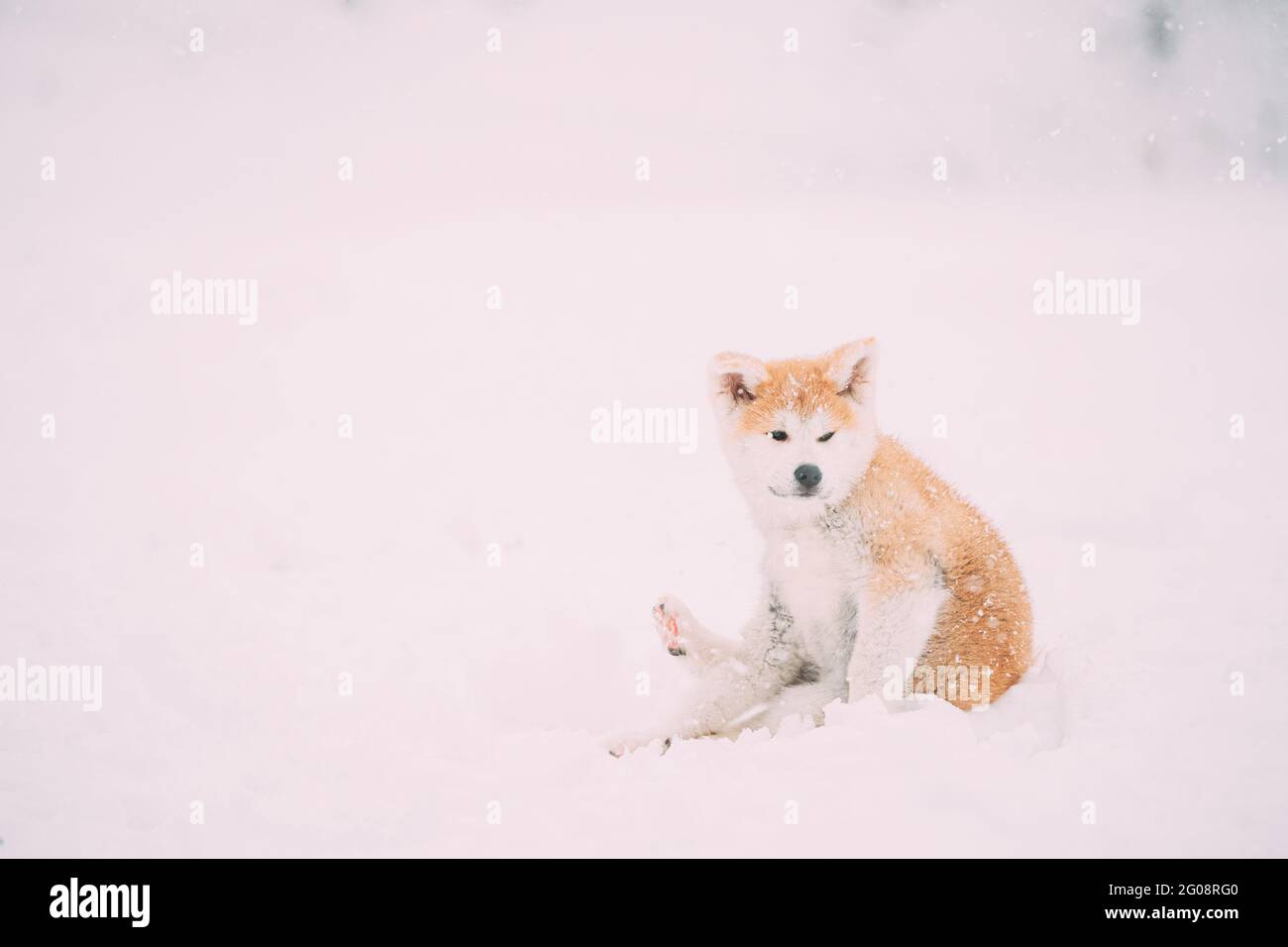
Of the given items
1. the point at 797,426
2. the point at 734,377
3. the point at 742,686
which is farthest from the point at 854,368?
the point at 742,686

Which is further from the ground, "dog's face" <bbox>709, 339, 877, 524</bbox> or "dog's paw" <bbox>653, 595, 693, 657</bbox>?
"dog's face" <bbox>709, 339, 877, 524</bbox>

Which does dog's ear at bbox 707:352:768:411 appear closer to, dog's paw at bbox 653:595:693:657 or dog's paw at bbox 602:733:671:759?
dog's paw at bbox 653:595:693:657

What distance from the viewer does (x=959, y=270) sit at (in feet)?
38.8

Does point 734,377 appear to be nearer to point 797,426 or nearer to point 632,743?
point 797,426

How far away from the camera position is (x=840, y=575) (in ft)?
14.1

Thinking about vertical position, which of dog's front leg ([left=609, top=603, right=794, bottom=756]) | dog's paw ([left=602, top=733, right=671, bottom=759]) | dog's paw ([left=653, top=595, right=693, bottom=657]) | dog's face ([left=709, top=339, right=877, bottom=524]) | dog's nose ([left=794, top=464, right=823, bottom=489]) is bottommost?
dog's paw ([left=602, top=733, right=671, bottom=759])

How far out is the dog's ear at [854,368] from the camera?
4.45 metres

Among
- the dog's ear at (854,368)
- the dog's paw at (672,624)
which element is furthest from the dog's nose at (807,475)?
the dog's paw at (672,624)

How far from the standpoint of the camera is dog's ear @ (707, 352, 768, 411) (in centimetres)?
451

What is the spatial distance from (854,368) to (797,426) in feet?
1.48

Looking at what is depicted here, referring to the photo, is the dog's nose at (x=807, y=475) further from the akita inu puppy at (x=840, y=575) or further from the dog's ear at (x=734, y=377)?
the dog's ear at (x=734, y=377)

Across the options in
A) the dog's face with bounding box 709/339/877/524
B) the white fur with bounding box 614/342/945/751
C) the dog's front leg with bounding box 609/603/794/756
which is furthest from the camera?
the dog's front leg with bounding box 609/603/794/756

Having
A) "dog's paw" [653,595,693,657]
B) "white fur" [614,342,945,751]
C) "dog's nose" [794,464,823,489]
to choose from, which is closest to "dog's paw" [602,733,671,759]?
"white fur" [614,342,945,751]

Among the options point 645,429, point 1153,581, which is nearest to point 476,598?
point 645,429
